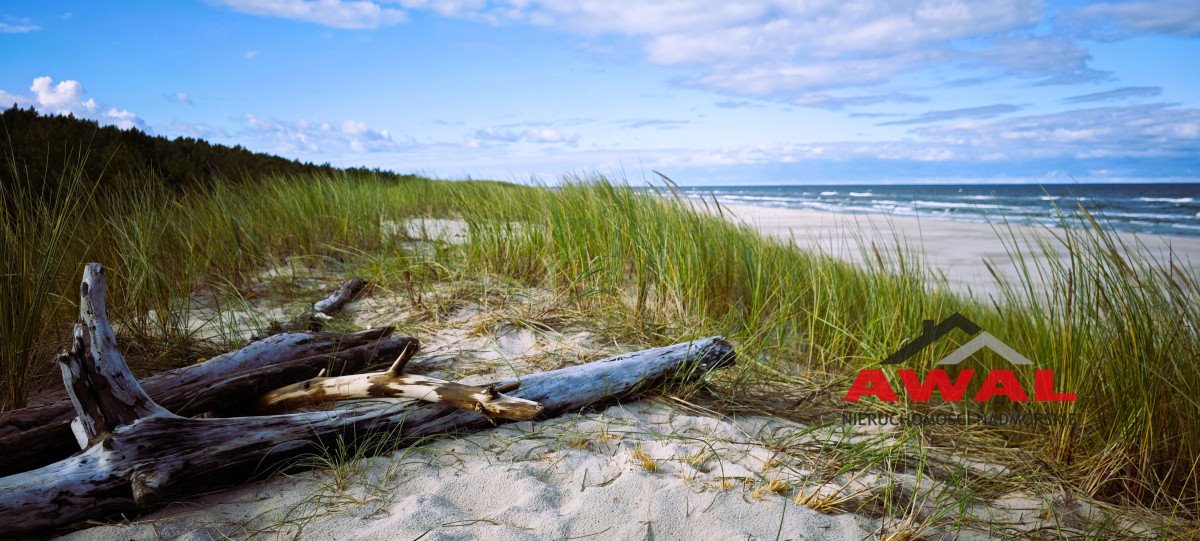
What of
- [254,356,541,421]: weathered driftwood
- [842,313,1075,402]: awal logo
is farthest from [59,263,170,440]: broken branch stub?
[842,313,1075,402]: awal logo

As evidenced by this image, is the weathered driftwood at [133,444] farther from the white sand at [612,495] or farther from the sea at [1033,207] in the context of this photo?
the sea at [1033,207]

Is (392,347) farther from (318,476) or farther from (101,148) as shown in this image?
(101,148)

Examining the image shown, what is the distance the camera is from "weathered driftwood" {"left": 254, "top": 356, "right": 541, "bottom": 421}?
2236 millimetres

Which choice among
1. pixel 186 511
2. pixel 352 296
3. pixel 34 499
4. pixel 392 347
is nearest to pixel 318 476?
pixel 186 511

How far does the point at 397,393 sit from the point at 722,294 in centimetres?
214

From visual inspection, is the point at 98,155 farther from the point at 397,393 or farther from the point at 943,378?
the point at 943,378

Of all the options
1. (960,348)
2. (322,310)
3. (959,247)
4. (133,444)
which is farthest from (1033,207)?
(133,444)

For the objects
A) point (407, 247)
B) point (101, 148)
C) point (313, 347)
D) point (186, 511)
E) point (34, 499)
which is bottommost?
point (186, 511)

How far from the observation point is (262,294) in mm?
4395

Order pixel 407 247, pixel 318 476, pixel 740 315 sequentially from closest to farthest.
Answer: pixel 318 476 → pixel 740 315 → pixel 407 247

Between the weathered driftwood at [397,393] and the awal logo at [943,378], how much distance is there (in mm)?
1665

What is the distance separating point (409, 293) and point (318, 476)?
1.96 m

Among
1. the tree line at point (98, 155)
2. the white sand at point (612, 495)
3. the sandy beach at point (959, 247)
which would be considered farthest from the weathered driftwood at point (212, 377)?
the sandy beach at point (959, 247)

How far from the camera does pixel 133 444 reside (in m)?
1.93
